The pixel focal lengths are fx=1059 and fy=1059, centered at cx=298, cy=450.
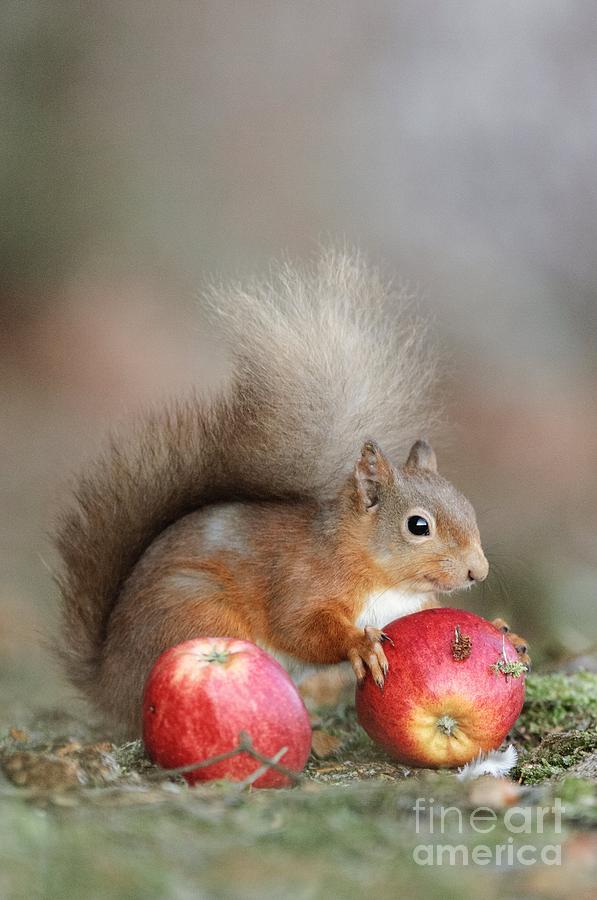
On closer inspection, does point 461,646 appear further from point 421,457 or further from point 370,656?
point 421,457

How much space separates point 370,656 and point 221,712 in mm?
348

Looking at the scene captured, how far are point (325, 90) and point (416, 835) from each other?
5.77 meters

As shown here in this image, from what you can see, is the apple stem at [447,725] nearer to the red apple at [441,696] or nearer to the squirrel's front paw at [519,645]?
the red apple at [441,696]

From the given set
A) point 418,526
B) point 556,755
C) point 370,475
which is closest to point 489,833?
point 556,755

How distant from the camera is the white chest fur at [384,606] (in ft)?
7.51

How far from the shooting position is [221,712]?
1.78 metres

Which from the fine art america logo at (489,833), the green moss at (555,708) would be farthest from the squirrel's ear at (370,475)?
the fine art america logo at (489,833)

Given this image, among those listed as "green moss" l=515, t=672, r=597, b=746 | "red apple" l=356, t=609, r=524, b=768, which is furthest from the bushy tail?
"green moss" l=515, t=672, r=597, b=746

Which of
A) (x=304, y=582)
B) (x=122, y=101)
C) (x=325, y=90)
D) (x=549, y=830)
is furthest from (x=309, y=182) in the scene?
(x=549, y=830)

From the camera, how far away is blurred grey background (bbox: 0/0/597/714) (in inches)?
237

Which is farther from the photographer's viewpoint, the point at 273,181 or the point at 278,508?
the point at 273,181

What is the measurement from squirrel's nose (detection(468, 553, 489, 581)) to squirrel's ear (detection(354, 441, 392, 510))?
0.25m

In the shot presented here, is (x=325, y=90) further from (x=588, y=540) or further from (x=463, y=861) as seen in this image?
(x=463, y=861)

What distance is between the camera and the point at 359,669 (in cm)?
201
